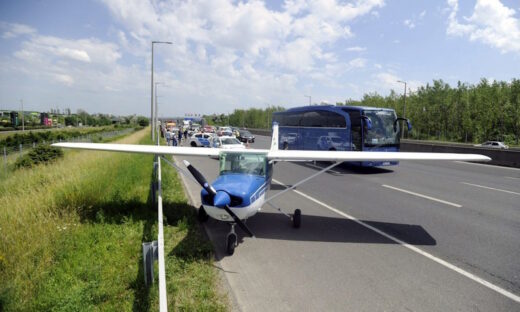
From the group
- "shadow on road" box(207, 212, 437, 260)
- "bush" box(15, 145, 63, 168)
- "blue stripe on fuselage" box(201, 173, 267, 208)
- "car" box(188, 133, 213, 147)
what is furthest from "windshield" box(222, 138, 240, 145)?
"blue stripe on fuselage" box(201, 173, 267, 208)

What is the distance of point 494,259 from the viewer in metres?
5.77

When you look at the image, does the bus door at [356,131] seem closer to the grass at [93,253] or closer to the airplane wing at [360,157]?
the airplane wing at [360,157]

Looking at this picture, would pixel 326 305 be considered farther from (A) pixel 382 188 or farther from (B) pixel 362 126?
(B) pixel 362 126

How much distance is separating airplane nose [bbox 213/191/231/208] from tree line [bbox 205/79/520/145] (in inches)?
1562

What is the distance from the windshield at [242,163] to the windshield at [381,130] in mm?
10792

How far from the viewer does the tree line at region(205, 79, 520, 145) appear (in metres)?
45.8

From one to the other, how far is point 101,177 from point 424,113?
6389cm

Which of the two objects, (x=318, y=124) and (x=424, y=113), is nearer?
(x=318, y=124)

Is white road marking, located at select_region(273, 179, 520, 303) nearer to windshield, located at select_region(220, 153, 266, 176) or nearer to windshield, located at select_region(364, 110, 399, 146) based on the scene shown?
windshield, located at select_region(220, 153, 266, 176)

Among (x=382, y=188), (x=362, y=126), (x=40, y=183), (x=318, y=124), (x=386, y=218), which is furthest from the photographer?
(x=318, y=124)

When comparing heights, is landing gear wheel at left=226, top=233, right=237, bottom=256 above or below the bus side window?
below

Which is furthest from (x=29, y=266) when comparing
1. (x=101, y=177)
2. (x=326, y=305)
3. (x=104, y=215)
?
(x=101, y=177)

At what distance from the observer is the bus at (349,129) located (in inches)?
633

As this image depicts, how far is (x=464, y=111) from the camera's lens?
2044 inches
